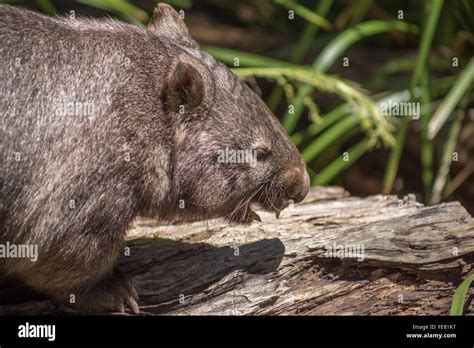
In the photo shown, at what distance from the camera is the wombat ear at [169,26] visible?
18.3ft

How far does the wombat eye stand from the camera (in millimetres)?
5297

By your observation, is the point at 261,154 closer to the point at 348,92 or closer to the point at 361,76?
the point at 348,92

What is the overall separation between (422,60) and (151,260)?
3068 millimetres

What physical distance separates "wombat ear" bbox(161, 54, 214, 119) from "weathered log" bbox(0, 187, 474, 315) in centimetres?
104

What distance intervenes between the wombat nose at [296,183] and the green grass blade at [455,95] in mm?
2865

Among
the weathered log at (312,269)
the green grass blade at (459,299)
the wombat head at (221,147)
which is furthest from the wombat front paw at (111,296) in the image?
the green grass blade at (459,299)

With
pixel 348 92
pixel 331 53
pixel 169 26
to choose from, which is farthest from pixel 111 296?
pixel 331 53

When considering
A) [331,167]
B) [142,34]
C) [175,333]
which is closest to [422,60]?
[331,167]

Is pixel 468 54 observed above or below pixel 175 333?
above

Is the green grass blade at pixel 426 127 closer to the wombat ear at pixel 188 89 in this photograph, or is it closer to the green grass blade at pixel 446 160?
the green grass blade at pixel 446 160

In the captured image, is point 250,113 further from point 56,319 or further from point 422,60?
point 422,60

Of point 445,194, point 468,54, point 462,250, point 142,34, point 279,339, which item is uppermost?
point 468,54

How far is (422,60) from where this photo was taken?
7.42 metres

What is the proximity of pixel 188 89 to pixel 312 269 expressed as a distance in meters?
1.42
